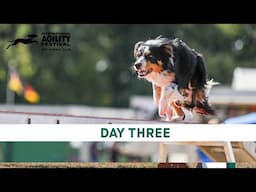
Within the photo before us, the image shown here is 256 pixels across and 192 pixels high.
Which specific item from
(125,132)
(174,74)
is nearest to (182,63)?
(174,74)

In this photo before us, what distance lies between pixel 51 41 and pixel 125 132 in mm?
918

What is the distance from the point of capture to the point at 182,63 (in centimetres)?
600

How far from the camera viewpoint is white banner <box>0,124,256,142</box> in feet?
19.1

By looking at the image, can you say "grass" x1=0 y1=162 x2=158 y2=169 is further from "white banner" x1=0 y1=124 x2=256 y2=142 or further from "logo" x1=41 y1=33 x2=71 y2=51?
"logo" x1=41 y1=33 x2=71 y2=51

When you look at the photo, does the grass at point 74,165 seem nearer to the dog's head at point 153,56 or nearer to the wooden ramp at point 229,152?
the wooden ramp at point 229,152

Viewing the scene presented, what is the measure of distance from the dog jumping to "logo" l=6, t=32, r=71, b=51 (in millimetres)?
542

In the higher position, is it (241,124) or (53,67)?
(53,67)

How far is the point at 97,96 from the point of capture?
40.2m

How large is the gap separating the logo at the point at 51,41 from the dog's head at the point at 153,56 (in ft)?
1.79

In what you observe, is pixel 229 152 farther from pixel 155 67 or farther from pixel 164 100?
pixel 155 67
